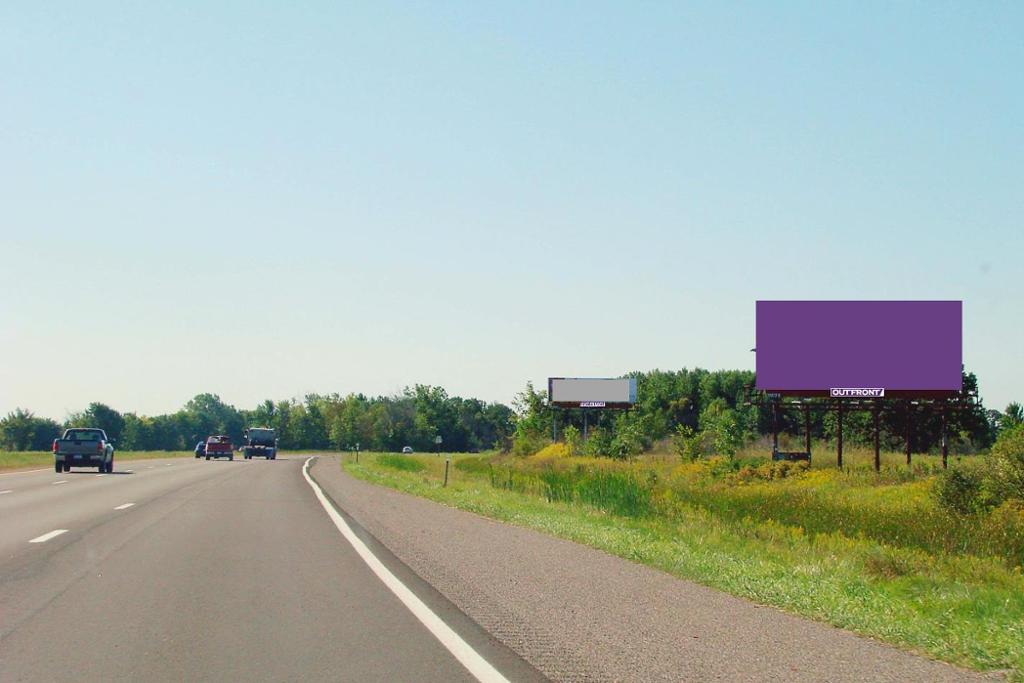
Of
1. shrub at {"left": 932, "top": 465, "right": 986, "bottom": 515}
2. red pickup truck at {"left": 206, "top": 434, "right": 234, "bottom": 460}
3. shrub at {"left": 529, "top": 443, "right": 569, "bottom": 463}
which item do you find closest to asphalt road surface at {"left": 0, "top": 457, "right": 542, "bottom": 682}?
shrub at {"left": 932, "top": 465, "right": 986, "bottom": 515}

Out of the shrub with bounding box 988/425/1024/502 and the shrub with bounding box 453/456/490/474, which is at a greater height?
the shrub with bounding box 988/425/1024/502

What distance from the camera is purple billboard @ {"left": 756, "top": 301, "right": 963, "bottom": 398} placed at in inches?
2015

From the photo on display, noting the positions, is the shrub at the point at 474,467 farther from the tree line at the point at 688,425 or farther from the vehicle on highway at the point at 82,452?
the vehicle on highway at the point at 82,452

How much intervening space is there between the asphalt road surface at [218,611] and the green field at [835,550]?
337 centimetres

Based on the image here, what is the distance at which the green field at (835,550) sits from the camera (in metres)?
9.63

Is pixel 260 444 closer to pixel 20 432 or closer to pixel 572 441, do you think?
pixel 572 441

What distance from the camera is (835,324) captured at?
171ft

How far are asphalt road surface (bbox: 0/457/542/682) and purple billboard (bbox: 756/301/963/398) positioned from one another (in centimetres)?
3630

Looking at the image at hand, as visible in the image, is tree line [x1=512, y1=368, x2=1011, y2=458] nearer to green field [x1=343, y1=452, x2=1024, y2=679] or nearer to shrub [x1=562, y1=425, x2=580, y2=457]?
shrub [x1=562, y1=425, x2=580, y2=457]

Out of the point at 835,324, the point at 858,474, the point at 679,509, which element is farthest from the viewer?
the point at 835,324

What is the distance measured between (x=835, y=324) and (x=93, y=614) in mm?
46240

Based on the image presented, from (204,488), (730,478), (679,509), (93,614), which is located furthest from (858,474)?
(93,614)

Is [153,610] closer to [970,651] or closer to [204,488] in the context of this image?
[970,651]

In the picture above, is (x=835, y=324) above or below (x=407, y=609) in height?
above
